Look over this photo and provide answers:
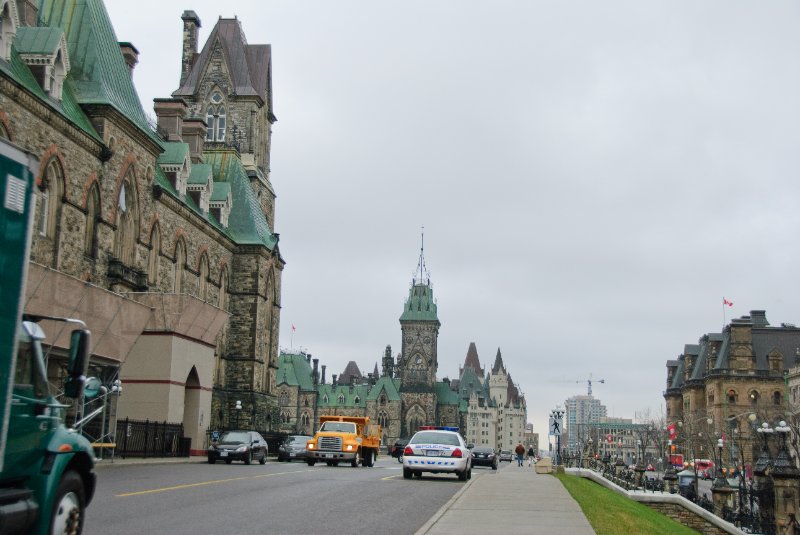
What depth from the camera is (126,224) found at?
39.5 meters

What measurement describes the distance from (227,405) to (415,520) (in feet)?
136

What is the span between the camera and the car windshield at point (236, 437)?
114 ft

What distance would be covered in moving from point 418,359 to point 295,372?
77.1 ft

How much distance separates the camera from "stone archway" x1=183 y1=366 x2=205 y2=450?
1532 inches

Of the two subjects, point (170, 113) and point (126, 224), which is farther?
point (170, 113)

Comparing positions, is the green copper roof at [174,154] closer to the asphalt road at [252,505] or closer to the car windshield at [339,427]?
the car windshield at [339,427]

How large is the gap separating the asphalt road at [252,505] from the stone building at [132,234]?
8.55 ft

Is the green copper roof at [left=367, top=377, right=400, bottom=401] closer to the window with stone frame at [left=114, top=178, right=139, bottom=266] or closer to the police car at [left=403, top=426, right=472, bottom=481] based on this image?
the window with stone frame at [left=114, top=178, right=139, bottom=266]

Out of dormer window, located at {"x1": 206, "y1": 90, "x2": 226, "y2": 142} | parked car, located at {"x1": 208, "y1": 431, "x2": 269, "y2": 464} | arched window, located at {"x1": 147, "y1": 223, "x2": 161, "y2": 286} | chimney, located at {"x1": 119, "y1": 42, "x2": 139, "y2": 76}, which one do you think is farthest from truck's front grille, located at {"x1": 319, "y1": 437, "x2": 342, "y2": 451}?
dormer window, located at {"x1": 206, "y1": 90, "x2": 226, "y2": 142}

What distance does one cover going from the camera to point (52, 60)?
32312mm

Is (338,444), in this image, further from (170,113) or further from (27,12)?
(170,113)

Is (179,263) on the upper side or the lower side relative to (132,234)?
upper

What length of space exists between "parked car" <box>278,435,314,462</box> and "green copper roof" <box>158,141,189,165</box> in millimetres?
14774


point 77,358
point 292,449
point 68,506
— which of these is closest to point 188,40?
point 292,449
